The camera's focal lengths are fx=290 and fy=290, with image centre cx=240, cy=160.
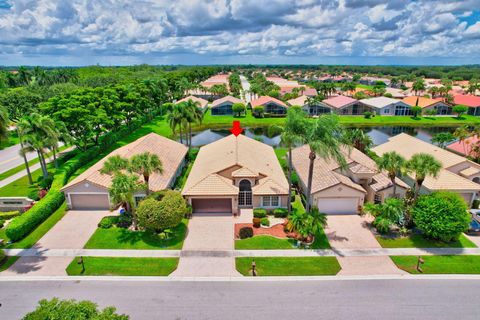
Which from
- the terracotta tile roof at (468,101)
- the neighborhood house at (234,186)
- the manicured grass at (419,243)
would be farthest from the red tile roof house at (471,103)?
the neighborhood house at (234,186)

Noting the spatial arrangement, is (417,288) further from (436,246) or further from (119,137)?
(119,137)

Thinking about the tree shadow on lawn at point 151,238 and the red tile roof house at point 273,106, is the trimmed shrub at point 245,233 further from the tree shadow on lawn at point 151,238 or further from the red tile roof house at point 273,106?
the red tile roof house at point 273,106

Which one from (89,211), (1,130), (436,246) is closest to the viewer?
(436,246)

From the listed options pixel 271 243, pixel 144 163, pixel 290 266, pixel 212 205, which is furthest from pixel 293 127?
pixel 144 163

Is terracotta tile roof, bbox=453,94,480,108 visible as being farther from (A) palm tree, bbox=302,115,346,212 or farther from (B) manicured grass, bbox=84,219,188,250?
(B) manicured grass, bbox=84,219,188,250

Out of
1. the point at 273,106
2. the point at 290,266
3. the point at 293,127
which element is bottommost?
the point at 290,266

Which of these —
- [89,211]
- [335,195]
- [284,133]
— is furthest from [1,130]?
[335,195]

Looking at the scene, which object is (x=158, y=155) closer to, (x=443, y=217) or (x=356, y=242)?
(x=356, y=242)
